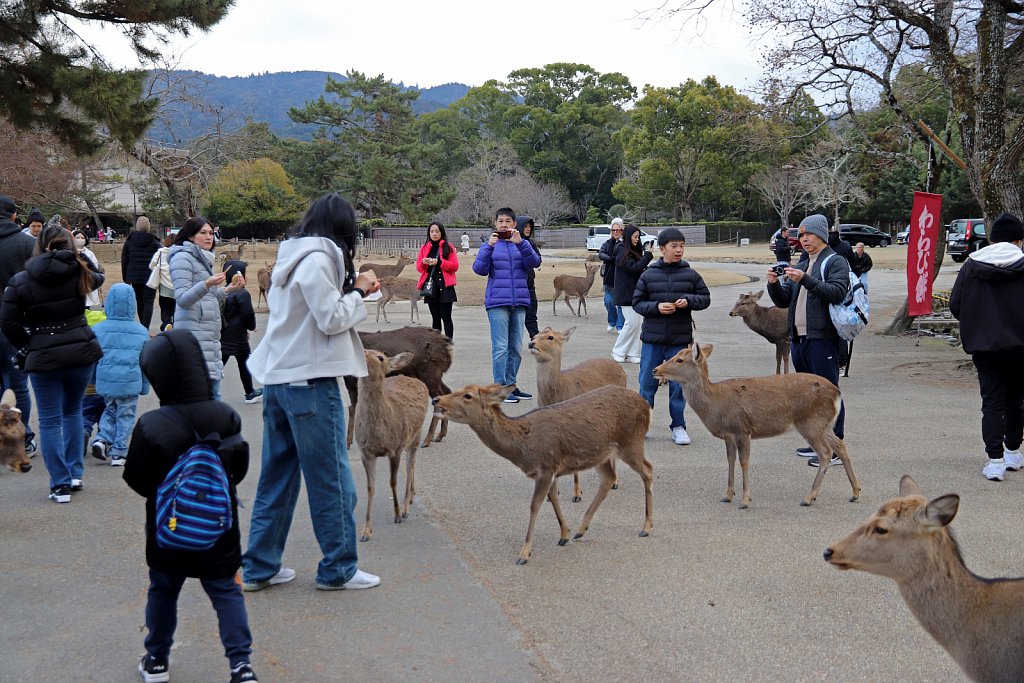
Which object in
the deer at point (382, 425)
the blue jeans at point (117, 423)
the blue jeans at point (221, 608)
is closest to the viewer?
the blue jeans at point (221, 608)

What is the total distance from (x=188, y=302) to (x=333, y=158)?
5868 cm

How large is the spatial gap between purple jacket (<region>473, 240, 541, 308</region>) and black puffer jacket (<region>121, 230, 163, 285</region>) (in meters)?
7.53

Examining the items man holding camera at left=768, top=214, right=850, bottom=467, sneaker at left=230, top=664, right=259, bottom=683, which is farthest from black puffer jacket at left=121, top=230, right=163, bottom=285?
sneaker at left=230, top=664, right=259, bottom=683

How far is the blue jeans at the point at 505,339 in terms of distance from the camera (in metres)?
10.6

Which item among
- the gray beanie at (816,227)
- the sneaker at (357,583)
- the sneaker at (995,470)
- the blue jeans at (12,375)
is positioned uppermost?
the gray beanie at (816,227)

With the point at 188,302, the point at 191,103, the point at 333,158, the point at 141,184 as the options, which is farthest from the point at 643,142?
the point at 188,302

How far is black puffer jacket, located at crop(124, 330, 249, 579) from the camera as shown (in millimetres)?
3949

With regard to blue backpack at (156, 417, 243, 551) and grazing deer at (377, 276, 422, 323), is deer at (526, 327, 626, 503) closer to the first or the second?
blue backpack at (156, 417, 243, 551)

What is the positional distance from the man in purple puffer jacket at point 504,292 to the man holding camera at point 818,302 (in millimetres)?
3309

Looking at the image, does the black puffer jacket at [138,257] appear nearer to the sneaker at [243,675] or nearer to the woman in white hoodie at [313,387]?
the woman in white hoodie at [313,387]

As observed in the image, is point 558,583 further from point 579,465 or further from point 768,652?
point 768,652

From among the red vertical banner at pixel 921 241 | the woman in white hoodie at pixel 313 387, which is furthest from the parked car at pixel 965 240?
the woman in white hoodie at pixel 313 387

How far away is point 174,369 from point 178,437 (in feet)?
1.03

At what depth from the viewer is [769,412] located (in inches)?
283
